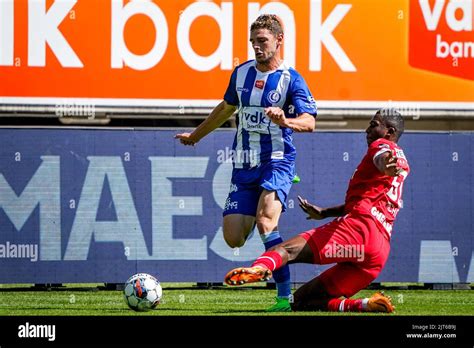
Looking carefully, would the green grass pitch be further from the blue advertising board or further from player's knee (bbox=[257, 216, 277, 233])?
player's knee (bbox=[257, 216, 277, 233])

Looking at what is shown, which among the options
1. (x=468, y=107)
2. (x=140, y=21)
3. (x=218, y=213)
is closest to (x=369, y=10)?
(x=468, y=107)

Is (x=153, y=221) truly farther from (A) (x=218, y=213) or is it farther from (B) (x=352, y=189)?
(B) (x=352, y=189)

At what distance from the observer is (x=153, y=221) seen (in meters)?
13.3

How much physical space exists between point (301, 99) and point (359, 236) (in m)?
1.26

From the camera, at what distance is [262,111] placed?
976cm

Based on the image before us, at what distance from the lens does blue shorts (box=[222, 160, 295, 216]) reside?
956 cm

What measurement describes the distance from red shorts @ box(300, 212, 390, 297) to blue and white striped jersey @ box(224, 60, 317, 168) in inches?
33.9

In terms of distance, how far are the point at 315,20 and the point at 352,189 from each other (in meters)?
7.12
